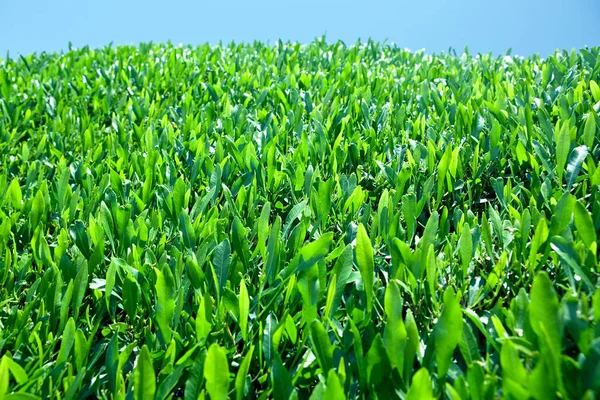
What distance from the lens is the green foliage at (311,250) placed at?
1435mm

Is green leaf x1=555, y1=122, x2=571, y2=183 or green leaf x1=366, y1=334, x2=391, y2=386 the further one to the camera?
green leaf x1=555, y1=122, x2=571, y2=183

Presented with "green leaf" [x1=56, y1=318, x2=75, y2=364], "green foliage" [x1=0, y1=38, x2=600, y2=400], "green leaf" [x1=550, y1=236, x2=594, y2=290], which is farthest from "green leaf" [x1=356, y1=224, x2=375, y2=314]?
"green leaf" [x1=56, y1=318, x2=75, y2=364]

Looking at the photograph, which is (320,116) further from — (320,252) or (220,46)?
(220,46)

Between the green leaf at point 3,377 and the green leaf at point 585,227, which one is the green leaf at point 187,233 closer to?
the green leaf at point 3,377

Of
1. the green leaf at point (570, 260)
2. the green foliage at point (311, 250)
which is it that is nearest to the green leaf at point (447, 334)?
the green foliage at point (311, 250)

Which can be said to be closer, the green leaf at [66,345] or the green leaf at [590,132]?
the green leaf at [66,345]

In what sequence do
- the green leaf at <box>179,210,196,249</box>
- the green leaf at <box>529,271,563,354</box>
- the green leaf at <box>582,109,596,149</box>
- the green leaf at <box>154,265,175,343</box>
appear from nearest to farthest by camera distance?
the green leaf at <box>529,271,563,354</box> < the green leaf at <box>154,265,175,343</box> < the green leaf at <box>179,210,196,249</box> < the green leaf at <box>582,109,596,149</box>

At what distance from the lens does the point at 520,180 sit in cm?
273

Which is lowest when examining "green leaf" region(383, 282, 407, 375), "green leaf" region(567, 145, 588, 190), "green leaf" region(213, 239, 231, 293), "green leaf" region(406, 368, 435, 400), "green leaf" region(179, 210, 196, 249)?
"green leaf" region(406, 368, 435, 400)

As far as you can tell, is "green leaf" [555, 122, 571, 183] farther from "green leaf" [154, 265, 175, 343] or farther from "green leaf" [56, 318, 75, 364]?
→ "green leaf" [56, 318, 75, 364]

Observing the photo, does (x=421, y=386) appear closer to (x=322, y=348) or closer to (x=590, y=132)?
(x=322, y=348)

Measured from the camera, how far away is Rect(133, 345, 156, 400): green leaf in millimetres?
1362

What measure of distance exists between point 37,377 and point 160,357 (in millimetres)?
334

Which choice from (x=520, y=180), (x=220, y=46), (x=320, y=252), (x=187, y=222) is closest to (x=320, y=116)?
(x=520, y=180)
